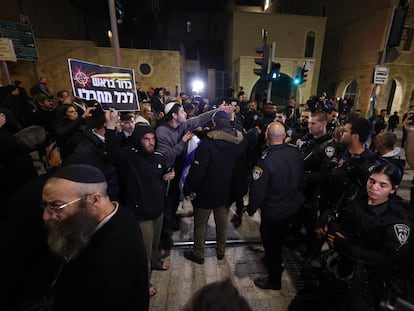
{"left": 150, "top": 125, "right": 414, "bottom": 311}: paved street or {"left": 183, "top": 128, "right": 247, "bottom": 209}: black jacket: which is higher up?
{"left": 183, "top": 128, "right": 247, "bottom": 209}: black jacket

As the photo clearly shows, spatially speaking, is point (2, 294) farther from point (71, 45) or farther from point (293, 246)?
point (71, 45)

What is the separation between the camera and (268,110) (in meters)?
5.83

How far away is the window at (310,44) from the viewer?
18.8 metres

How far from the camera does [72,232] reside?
1223mm

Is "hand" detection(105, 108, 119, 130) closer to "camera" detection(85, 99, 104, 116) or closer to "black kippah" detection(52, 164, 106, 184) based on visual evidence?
"camera" detection(85, 99, 104, 116)

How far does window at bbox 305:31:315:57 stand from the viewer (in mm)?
18844

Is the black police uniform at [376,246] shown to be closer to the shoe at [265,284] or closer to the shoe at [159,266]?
the shoe at [265,284]

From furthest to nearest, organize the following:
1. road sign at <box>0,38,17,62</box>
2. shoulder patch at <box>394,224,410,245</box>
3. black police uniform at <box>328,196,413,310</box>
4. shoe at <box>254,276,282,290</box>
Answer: road sign at <box>0,38,17,62</box>, shoe at <box>254,276,282,290</box>, shoulder patch at <box>394,224,410,245</box>, black police uniform at <box>328,196,413,310</box>

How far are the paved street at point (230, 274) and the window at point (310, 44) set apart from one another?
20227 mm

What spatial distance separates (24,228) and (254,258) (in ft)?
9.44

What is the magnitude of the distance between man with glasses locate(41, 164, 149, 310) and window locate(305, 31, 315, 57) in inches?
873

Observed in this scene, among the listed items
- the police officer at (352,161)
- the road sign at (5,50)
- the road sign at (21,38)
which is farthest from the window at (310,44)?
the road sign at (5,50)

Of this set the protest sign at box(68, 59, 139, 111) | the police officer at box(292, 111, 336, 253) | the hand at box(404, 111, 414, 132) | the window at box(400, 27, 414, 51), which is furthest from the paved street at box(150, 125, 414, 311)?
the window at box(400, 27, 414, 51)

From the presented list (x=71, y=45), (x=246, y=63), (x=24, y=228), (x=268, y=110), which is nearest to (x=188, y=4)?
(x=246, y=63)
